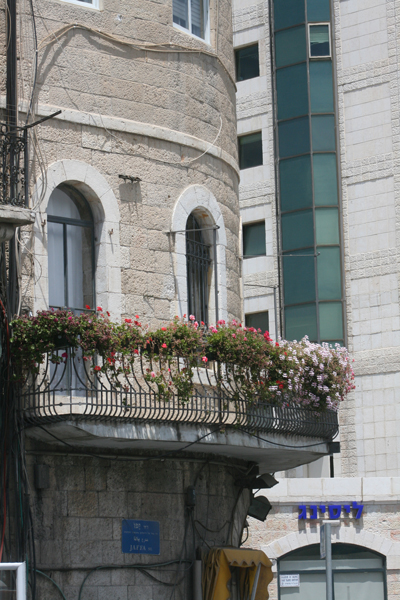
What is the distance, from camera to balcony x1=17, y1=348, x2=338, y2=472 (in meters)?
13.0

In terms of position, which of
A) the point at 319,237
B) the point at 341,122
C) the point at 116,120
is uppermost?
the point at 341,122

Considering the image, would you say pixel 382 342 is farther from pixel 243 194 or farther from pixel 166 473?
pixel 166 473

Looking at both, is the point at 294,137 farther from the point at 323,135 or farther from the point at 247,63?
the point at 247,63

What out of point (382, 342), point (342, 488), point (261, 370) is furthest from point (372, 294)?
point (261, 370)

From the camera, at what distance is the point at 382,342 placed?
33.3 m

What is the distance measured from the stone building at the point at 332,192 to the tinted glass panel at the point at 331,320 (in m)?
→ 0.03

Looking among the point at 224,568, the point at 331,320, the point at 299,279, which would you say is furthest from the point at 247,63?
the point at 224,568

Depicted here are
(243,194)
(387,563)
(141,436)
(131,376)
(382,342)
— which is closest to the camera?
(141,436)

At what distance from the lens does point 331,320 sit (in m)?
33.8

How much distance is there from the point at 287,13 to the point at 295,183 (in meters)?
5.61

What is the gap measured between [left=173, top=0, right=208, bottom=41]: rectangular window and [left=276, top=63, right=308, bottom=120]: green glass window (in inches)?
730

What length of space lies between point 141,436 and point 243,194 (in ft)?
77.9

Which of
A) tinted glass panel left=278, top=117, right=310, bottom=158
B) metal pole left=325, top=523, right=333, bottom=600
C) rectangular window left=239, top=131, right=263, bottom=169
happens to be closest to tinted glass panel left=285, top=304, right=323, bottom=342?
tinted glass panel left=278, top=117, right=310, bottom=158

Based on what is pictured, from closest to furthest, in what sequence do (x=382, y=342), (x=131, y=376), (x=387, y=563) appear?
(x=131, y=376) → (x=387, y=563) → (x=382, y=342)
